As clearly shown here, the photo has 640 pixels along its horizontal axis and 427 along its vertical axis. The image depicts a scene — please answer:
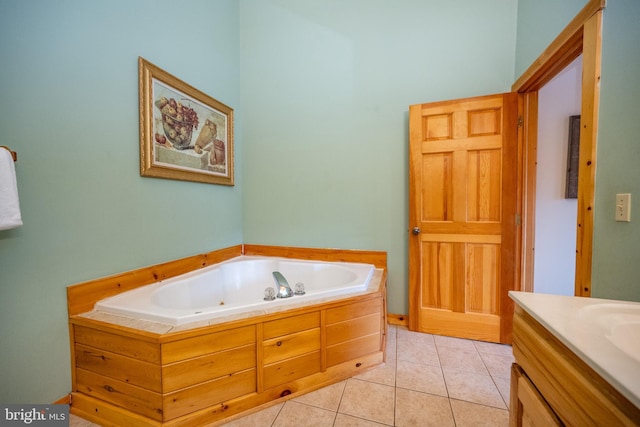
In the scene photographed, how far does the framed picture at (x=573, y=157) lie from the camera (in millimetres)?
2209

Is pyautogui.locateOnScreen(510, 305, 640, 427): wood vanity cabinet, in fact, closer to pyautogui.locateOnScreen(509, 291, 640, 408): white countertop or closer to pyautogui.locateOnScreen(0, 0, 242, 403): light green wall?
pyautogui.locateOnScreen(509, 291, 640, 408): white countertop

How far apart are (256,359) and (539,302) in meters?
1.21

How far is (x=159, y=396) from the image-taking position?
1.09m

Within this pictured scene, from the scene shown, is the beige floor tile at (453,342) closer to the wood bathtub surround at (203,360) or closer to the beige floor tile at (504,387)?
the beige floor tile at (504,387)

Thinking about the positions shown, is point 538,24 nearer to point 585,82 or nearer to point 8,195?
point 585,82

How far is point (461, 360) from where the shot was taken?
170 centimetres

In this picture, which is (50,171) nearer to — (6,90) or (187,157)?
(6,90)

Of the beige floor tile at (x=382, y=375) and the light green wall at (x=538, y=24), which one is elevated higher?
the light green wall at (x=538, y=24)

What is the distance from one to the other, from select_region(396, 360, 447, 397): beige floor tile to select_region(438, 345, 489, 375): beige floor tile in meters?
0.11

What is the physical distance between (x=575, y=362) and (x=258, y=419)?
129 cm

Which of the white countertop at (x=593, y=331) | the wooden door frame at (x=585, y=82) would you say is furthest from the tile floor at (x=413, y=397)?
the white countertop at (x=593, y=331)

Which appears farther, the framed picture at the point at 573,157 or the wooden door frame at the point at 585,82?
the framed picture at the point at 573,157

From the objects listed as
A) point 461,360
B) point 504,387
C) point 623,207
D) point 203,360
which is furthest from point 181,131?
point 504,387

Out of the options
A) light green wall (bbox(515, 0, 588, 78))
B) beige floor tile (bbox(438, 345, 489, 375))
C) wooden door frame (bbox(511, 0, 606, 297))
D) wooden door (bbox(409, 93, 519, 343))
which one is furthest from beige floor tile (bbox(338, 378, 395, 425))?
light green wall (bbox(515, 0, 588, 78))
